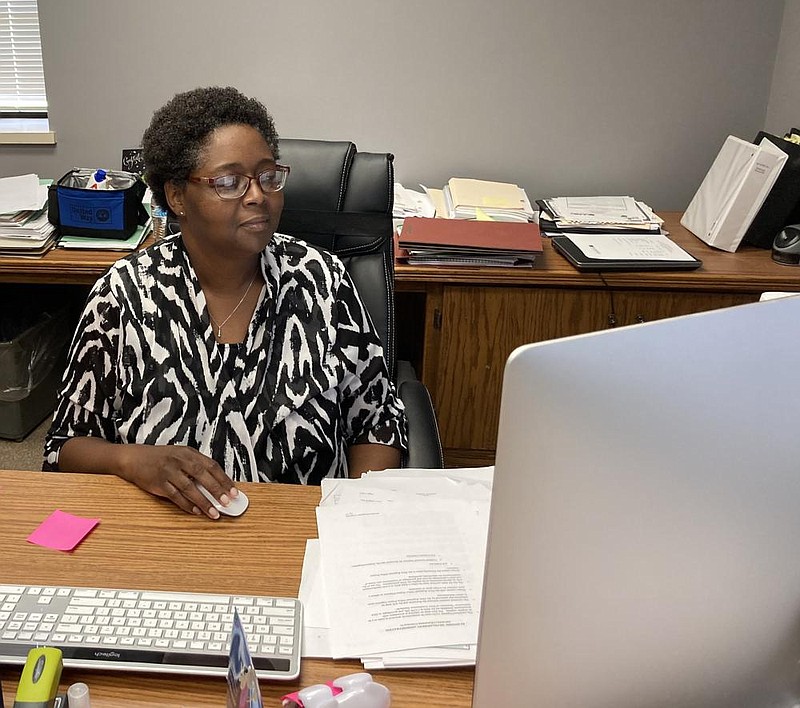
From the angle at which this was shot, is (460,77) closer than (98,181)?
No

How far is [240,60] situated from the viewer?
107 inches

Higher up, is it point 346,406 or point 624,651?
point 624,651

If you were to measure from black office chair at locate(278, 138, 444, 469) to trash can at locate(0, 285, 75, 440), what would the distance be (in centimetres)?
136

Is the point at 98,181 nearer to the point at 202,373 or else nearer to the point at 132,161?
the point at 132,161

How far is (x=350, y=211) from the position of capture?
1737 millimetres

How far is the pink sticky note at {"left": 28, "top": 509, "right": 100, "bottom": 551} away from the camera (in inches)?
43.5

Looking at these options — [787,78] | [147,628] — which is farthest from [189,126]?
[787,78]

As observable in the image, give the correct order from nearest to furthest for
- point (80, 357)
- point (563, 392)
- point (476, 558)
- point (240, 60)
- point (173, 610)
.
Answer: point (563, 392), point (173, 610), point (476, 558), point (80, 357), point (240, 60)

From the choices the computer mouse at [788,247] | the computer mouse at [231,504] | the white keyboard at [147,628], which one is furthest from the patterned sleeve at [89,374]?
the computer mouse at [788,247]

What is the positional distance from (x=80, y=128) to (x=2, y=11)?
1.36 feet

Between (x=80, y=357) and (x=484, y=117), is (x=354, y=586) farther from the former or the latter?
(x=484, y=117)

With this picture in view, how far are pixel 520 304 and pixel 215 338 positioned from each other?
111 cm

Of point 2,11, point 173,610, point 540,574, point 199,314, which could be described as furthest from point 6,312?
point 540,574

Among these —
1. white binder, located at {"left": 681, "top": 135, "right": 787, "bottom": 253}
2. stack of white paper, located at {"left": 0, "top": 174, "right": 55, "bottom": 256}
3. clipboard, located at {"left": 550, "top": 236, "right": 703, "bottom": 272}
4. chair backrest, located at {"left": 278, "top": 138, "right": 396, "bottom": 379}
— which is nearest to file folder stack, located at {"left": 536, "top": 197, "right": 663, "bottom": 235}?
white binder, located at {"left": 681, "top": 135, "right": 787, "bottom": 253}
